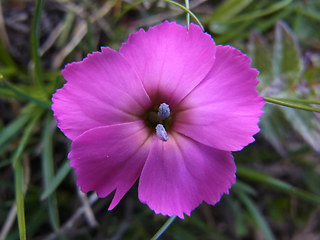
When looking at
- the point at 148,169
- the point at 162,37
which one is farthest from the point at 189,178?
the point at 162,37

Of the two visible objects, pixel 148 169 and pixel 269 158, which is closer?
pixel 148 169

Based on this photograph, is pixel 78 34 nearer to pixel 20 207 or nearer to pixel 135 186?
pixel 135 186

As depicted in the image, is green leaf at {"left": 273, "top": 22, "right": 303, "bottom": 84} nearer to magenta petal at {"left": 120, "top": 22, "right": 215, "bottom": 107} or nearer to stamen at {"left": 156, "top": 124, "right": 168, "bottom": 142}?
magenta petal at {"left": 120, "top": 22, "right": 215, "bottom": 107}

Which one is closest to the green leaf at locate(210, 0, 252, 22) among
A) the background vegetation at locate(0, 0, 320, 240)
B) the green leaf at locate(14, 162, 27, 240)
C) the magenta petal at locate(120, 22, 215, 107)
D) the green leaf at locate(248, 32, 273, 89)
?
the background vegetation at locate(0, 0, 320, 240)

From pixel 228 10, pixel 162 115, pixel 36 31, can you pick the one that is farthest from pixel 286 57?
pixel 36 31

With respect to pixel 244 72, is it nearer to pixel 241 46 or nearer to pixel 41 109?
pixel 241 46
